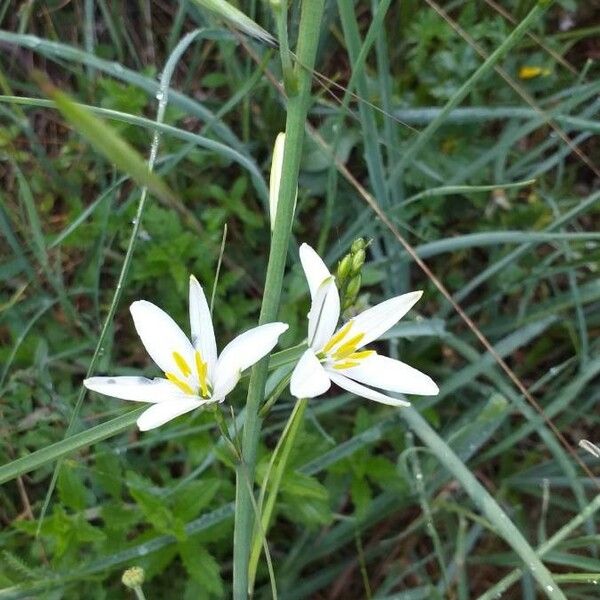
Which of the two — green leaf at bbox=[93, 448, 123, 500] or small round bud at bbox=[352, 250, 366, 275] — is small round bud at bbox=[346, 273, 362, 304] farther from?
green leaf at bbox=[93, 448, 123, 500]

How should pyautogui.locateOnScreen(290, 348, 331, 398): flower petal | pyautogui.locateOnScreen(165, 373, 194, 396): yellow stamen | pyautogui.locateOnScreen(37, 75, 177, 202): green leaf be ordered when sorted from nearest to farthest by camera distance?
pyautogui.locateOnScreen(37, 75, 177, 202): green leaf, pyautogui.locateOnScreen(290, 348, 331, 398): flower petal, pyautogui.locateOnScreen(165, 373, 194, 396): yellow stamen

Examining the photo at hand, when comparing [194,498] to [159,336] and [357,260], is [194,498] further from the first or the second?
[357,260]

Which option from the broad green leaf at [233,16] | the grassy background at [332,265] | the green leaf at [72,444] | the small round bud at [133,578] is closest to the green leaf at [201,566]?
the grassy background at [332,265]

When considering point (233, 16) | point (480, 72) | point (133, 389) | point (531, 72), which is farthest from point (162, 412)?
point (531, 72)

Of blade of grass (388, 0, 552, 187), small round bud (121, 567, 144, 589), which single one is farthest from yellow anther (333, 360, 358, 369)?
blade of grass (388, 0, 552, 187)

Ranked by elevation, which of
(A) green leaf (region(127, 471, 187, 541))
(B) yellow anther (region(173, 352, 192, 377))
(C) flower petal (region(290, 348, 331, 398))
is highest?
(C) flower petal (region(290, 348, 331, 398))

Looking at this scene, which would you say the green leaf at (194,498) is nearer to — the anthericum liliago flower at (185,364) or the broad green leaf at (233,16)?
the anthericum liliago flower at (185,364)
